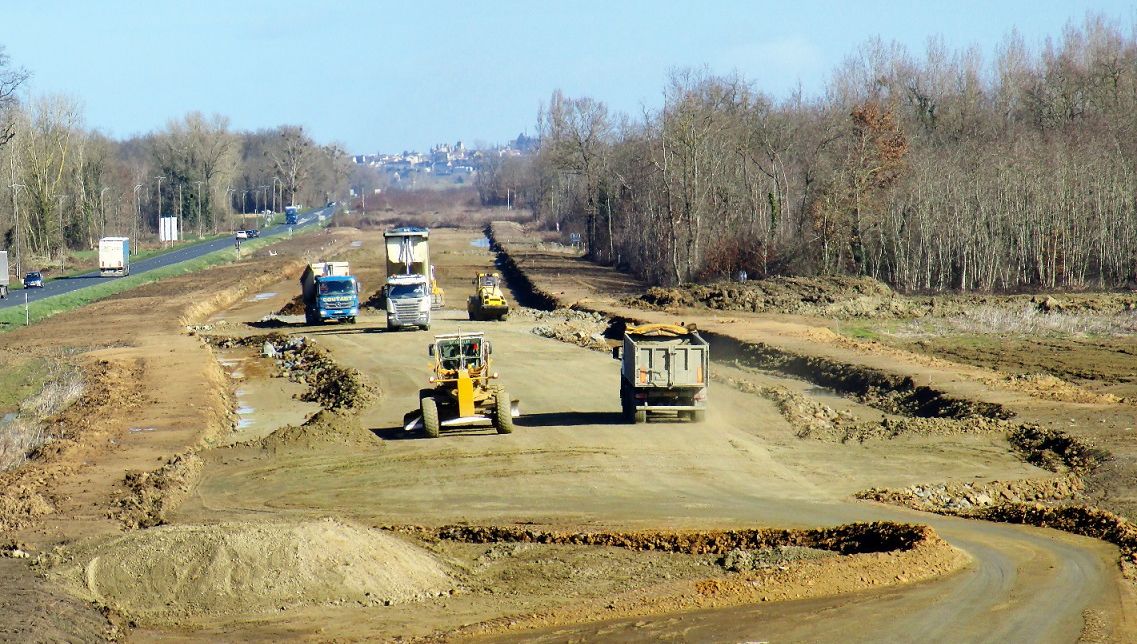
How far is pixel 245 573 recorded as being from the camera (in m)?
16.0

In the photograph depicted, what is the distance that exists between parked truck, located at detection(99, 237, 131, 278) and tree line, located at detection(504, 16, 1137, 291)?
37.8 meters

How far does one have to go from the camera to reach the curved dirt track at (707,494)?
593 inches

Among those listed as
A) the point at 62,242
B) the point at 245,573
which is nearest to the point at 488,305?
the point at 245,573

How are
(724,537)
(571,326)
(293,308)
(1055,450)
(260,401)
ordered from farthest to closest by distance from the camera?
(293,308) → (571,326) → (260,401) → (1055,450) → (724,537)

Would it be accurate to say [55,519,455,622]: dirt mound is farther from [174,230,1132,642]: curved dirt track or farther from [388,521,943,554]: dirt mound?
[388,521,943,554]: dirt mound

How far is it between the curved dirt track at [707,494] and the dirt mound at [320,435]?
459 millimetres

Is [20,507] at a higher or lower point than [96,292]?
lower

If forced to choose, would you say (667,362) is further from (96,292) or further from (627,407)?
(96,292)

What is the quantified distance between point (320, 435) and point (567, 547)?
36.5ft

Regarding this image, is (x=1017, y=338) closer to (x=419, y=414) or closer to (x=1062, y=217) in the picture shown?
(x=1062, y=217)

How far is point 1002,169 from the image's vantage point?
2608 inches

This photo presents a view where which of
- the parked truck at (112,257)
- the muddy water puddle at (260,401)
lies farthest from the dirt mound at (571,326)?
the parked truck at (112,257)

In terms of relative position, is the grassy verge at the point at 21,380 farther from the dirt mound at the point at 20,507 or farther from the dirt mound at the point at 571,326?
the dirt mound at the point at 571,326

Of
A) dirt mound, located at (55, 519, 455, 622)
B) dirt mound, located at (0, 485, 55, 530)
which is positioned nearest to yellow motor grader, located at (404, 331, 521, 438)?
dirt mound, located at (0, 485, 55, 530)
